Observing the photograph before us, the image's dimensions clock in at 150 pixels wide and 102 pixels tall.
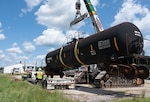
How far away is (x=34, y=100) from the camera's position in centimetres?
828

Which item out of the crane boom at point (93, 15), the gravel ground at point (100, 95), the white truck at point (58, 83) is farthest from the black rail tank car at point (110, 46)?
the crane boom at point (93, 15)

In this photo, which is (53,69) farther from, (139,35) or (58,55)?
(139,35)

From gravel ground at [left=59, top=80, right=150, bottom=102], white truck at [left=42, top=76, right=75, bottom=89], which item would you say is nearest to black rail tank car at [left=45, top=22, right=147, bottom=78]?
gravel ground at [left=59, top=80, right=150, bottom=102]

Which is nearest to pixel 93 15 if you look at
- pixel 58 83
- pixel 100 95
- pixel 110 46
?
pixel 58 83

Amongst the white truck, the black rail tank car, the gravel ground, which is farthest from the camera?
the white truck

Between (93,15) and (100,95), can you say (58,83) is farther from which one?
(93,15)

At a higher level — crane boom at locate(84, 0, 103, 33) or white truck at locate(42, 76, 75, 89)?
crane boom at locate(84, 0, 103, 33)

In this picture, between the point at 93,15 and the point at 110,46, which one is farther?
the point at 93,15

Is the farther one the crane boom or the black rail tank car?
the crane boom

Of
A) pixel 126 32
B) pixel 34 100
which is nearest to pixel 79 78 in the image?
pixel 126 32

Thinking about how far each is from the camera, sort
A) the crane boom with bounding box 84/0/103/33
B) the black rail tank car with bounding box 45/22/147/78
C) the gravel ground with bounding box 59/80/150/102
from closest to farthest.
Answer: the gravel ground with bounding box 59/80/150/102 < the black rail tank car with bounding box 45/22/147/78 < the crane boom with bounding box 84/0/103/33

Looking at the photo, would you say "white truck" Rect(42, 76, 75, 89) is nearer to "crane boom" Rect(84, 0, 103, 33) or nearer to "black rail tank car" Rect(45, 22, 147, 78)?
"black rail tank car" Rect(45, 22, 147, 78)

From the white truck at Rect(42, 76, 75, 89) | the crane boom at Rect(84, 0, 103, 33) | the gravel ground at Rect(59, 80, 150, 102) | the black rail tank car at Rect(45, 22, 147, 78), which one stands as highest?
the crane boom at Rect(84, 0, 103, 33)

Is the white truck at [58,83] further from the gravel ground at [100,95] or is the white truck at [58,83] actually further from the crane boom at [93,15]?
the crane boom at [93,15]
